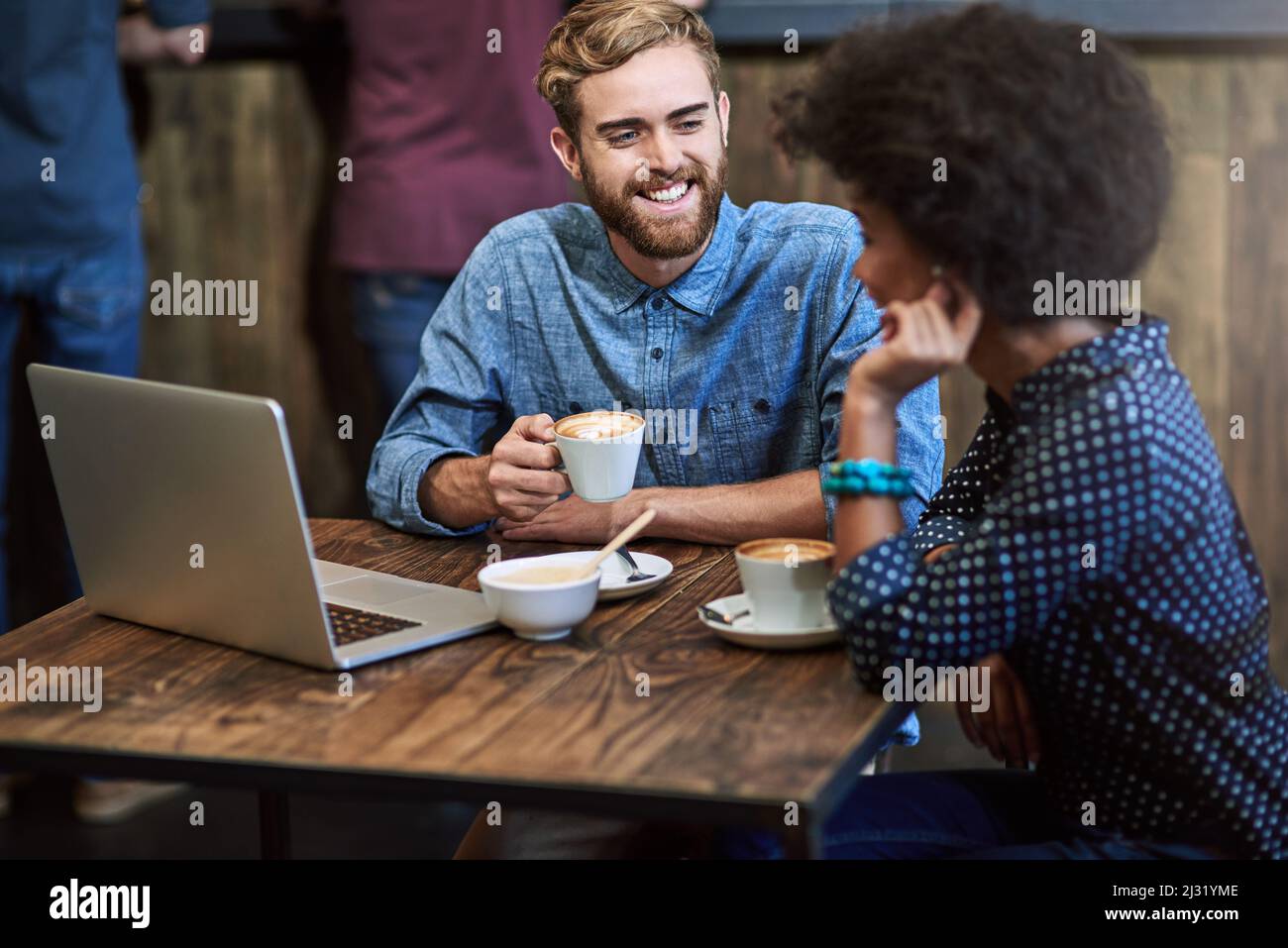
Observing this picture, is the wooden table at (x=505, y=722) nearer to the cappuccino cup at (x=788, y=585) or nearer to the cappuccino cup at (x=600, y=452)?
the cappuccino cup at (x=788, y=585)

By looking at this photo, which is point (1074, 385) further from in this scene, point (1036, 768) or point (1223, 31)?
point (1223, 31)

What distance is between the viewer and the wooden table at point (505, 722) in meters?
1.11

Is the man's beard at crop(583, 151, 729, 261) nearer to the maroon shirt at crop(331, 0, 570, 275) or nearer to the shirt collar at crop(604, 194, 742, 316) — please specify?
the shirt collar at crop(604, 194, 742, 316)

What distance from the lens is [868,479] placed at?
52.9 inches

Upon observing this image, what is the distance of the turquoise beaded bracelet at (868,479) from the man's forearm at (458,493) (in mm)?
572

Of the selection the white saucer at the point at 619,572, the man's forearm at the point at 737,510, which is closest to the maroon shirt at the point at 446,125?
the man's forearm at the point at 737,510

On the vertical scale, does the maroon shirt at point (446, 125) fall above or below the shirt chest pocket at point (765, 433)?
above

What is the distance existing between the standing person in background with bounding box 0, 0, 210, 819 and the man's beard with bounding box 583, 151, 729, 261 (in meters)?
1.31

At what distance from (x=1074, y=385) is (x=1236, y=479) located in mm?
1936

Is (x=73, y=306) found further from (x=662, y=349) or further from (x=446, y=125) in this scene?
(x=662, y=349)

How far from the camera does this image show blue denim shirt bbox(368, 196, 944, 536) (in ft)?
6.41

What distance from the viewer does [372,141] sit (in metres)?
2.91

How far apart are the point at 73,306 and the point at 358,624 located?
1680 mm

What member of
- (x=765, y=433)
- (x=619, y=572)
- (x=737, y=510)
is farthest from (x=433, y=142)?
(x=619, y=572)
